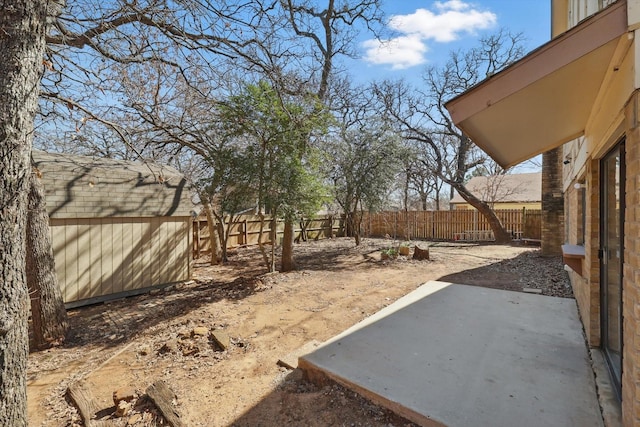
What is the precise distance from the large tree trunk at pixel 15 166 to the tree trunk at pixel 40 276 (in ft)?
8.84

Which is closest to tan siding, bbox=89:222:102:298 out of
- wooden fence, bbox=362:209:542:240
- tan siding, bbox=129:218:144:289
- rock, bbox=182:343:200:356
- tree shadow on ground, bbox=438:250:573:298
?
tan siding, bbox=129:218:144:289

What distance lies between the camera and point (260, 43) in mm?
4266

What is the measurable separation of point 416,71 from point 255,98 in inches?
523

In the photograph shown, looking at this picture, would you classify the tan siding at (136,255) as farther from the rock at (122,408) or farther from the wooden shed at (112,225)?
the rock at (122,408)

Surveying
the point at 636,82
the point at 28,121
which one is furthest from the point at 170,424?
the point at 636,82

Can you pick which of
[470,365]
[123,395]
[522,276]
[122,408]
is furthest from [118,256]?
[522,276]

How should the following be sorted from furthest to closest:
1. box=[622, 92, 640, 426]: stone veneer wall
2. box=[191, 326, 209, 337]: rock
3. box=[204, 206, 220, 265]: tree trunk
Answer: box=[204, 206, 220, 265]: tree trunk < box=[191, 326, 209, 337]: rock < box=[622, 92, 640, 426]: stone veneer wall

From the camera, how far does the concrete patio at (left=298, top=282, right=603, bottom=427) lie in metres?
2.27

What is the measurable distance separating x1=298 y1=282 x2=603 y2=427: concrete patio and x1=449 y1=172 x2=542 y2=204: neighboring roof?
1620cm

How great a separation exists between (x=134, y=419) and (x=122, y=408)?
0.21 m

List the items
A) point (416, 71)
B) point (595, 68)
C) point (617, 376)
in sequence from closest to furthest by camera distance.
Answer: point (595, 68), point (617, 376), point (416, 71)

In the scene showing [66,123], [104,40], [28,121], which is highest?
[104,40]

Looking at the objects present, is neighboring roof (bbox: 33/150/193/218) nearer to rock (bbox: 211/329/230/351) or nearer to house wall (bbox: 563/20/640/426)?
rock (bbox: 211/329/230/351)

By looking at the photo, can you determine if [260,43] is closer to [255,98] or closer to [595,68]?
[255,98]
